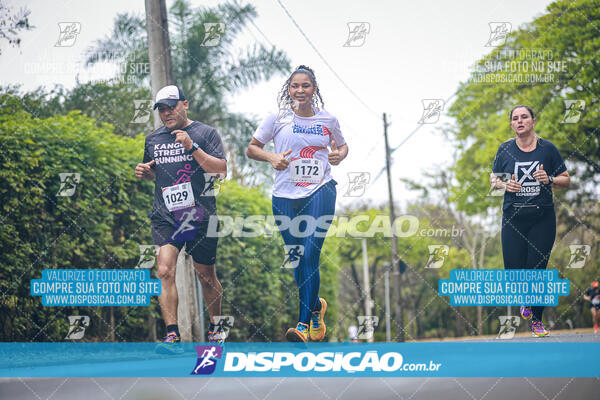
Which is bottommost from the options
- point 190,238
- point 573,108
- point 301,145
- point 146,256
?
point 146,256

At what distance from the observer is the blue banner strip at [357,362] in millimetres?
4367

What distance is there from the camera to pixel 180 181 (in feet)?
16.3

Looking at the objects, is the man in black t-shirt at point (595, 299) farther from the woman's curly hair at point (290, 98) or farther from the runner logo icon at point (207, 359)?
the runner logo icon at point (207, 359)

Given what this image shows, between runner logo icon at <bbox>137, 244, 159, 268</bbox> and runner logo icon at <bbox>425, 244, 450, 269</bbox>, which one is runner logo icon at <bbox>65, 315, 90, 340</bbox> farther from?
runner logo icon at <bbox>425, 244, 450, 269</bbox>

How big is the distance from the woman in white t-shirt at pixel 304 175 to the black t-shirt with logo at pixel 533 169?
1613 mm

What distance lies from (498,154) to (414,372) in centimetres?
218

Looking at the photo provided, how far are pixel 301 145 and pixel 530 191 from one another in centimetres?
212

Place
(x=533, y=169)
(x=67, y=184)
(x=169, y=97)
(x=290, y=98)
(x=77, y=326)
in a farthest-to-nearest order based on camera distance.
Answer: (x=67, y=184)
(x=77, y=326)
(x=533, y=169)
(x=169, y=97)
(x=290, y=98)

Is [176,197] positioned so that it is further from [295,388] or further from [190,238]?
[295,388]

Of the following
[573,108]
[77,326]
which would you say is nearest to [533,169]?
[573,108]

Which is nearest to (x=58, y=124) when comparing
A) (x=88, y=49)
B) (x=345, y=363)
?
(x=88, y=49)

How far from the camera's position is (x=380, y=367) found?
14.5 feet

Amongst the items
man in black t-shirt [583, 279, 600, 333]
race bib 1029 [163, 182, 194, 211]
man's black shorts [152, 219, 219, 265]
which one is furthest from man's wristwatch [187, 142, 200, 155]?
man in black t-shirt [583, 279, 600, 333]

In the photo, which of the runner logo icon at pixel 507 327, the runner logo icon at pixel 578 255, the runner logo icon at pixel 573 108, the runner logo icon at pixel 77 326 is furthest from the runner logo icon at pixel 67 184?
the runner logo icon at pixel 573 108
